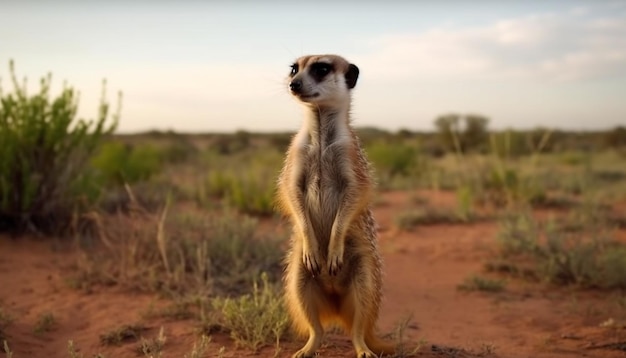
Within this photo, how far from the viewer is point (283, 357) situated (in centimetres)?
376

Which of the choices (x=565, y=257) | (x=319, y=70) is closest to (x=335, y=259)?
(x=319, y=70)

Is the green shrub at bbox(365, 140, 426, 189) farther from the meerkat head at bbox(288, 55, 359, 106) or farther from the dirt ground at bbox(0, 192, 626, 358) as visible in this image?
the meerkat head at bbox(288, 55, 359, 106)

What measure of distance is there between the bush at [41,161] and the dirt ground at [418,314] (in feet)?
1.28

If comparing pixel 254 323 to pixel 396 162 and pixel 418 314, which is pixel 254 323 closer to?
pixel 418 314

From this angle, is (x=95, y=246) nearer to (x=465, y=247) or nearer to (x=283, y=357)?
(x=283, y=357)

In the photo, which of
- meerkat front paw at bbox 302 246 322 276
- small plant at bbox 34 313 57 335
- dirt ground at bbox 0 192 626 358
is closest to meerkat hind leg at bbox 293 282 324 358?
meerkat front paw at bbox 302 246 322 276

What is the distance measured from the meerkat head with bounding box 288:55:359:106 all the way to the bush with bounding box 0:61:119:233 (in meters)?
4.49

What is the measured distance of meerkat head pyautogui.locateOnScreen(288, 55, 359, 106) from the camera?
367cm

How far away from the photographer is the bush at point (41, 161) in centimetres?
726

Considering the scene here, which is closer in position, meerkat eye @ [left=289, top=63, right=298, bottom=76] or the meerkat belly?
the meerkat belly

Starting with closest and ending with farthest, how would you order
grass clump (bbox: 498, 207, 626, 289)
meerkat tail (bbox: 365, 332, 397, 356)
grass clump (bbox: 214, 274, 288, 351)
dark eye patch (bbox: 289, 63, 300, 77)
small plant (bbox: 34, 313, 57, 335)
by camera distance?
meerkat tail (bbox: 365, 332, 397, 356) < grass clump (bbox: 214, 274, 288, 351) < dark eye patch (bbox: 289, 63, 300, 77) < small plant (bbox: 34, 313, 57, 335) < grass clump (bbox: 498, 207, 626, 289)

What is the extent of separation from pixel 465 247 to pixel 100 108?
5.50m

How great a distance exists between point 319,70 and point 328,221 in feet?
3.31

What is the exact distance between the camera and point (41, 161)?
24.7 feet
